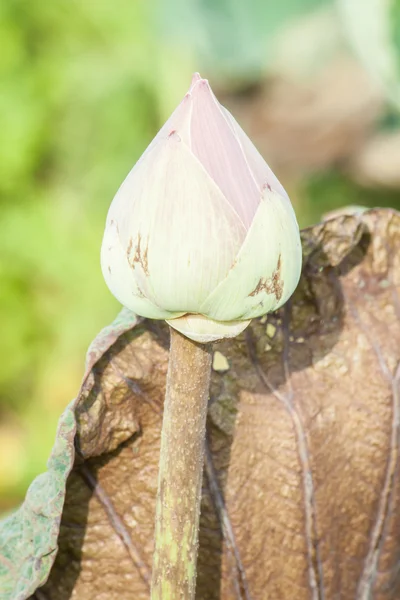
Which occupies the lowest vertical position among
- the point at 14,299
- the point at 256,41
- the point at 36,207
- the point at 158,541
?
the point at 158,541

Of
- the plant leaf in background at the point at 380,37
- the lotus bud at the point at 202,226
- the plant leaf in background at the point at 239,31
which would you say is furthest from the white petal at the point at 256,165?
the plant leaf in background at the point at 239,31

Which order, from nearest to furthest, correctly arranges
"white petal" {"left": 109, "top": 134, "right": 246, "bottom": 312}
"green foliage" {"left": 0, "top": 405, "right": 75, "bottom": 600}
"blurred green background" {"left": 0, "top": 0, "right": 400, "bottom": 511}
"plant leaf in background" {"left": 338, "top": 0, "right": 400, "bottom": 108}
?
"white petal" {"left": 109, "top": 134, "right": 246, "bottom": 312} → "green foliage" {"left": 0, "top": 405, "right": 75, "bottom": 600} → "plant leaf in background" {"left": 338, "top": 0, "right": 400, "bottom": 108} → "blurred green background" {"left": 0, "top": 0, "right": 400, "bottom": 511}

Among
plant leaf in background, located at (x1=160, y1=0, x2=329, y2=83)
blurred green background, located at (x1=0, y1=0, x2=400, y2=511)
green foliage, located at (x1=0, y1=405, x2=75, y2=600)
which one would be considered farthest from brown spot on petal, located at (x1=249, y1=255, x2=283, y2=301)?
plant leaf in background, located at (x1=160, y1=0, x2=329, y2=83)

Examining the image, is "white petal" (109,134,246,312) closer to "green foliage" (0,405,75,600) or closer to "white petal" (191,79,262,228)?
"white petal" (191,79,262,228)

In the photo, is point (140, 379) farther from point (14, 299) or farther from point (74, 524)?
point (14, 299)

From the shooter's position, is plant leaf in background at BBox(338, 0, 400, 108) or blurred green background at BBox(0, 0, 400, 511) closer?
plant leaf in background at BBox(338, 0, 400, 108)

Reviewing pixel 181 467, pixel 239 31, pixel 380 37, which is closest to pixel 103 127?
pixel 239 31

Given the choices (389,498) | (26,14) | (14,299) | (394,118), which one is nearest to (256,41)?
(394,118)

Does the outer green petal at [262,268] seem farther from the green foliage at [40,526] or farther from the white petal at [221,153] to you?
the green foliage at [40,526]
